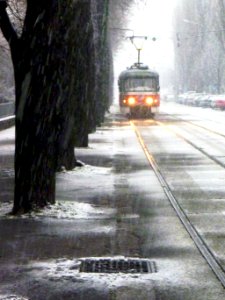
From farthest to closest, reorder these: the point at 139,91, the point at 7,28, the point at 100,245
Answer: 1. the point at 139,91
2. the point at 7,28
3. the point at 100,245

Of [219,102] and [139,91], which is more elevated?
[139,91]

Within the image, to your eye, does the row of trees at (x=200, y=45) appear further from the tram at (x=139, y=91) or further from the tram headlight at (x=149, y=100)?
the tram headlight at (x=149, y=100)

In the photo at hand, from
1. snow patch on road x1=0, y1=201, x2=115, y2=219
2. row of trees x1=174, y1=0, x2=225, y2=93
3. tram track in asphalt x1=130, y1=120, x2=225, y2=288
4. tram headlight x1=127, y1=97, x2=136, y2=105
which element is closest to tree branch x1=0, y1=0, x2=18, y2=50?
snow patch on road x1=0, y1=201, x2=115, y2=219

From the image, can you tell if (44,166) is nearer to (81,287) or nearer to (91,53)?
(81,287)

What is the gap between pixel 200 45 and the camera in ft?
286

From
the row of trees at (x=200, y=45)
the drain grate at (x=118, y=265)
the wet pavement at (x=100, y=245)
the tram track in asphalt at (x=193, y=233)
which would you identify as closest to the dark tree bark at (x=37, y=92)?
the wet pavement at (x=100, y=245)

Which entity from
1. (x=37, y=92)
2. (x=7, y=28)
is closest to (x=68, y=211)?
(x=37, y=92)

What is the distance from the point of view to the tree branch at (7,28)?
11.0m

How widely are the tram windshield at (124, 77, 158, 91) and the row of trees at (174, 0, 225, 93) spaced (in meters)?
21.2

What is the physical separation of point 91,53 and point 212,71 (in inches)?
2645

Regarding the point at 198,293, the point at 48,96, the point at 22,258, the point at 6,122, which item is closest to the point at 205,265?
the point at 198,293

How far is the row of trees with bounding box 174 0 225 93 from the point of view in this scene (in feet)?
259

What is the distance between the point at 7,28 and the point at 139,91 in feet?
121

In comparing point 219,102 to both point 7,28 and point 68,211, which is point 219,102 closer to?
point 68,211
